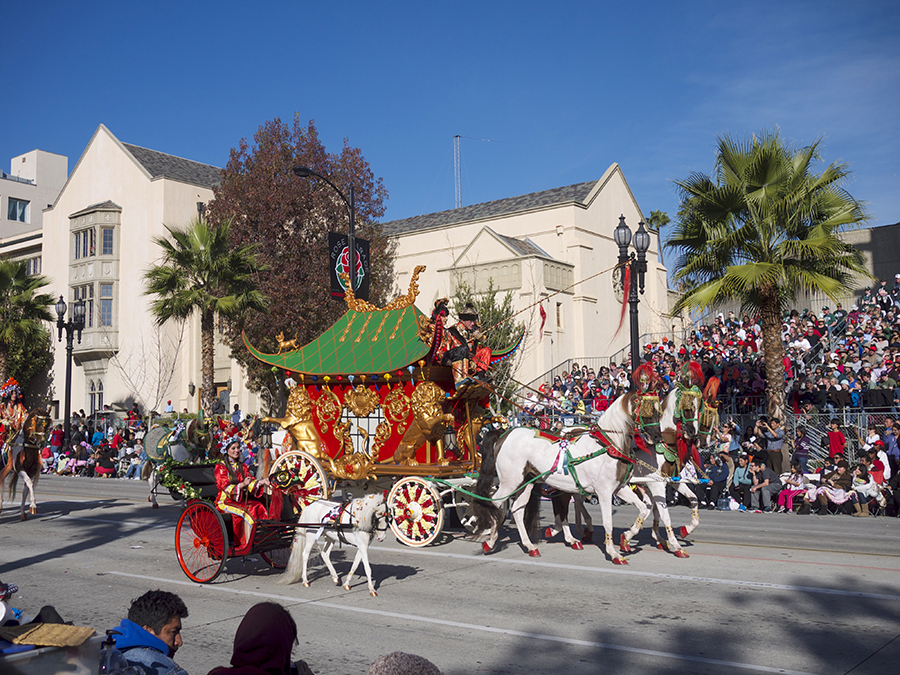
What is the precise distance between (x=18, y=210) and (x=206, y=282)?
42.0 meters

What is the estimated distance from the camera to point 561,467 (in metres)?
11.6

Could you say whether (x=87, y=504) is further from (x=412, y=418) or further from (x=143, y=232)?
(x=143, y=232)

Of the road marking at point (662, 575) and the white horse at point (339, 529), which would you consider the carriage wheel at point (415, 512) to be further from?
the white horse at point (339, 529)

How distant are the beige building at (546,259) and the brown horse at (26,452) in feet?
68.4

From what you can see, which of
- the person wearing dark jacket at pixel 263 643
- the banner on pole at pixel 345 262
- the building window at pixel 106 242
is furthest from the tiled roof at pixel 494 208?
the person wearing dark jacket at pixel 263 643

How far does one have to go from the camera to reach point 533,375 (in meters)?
35.0

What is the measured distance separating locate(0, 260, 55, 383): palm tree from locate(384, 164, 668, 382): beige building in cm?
1800

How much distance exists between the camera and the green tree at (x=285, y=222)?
1314 inches

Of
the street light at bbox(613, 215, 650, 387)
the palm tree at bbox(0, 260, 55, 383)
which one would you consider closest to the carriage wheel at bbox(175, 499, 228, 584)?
the street light at bbox(613, 215, 650, 387)

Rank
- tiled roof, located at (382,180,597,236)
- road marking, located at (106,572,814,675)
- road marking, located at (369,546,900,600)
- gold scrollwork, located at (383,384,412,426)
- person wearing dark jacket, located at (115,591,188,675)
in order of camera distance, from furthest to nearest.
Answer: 1. tiled roof, located at (382,180,597,236)
2. gold scrollwork, located at (383,384,412,426)
3. road marking, located at (369,546,900,600)
4. road marking, located at (106,572,814,675)
5. person wearing dark jacket, located at (115,591,188,675)

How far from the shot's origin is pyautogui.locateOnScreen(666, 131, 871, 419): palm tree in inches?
755

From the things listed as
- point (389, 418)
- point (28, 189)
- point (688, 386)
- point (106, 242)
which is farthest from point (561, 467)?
point (28, 189)

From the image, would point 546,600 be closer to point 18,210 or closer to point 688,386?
point 688,386

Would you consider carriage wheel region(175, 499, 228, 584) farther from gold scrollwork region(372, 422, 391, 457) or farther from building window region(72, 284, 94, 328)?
building window region(72, 284, 94, 328)
